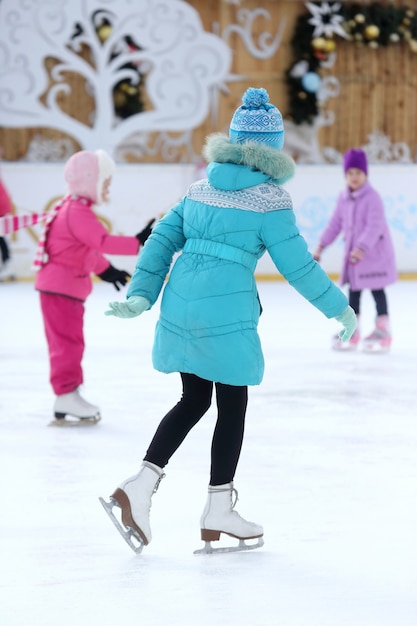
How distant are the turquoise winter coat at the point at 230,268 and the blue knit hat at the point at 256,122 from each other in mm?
39

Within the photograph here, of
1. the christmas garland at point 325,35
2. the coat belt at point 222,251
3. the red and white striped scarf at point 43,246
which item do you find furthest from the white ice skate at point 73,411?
the christmas garland at point 325,35

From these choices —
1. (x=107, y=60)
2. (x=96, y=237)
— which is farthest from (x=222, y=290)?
(x=107, y=60)

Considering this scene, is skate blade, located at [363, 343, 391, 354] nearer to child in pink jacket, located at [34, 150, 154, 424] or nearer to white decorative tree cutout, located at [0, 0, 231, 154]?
child in pink jacket, located at [34, 150, 154, 424]

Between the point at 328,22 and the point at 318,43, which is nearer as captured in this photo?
the point at 318,43

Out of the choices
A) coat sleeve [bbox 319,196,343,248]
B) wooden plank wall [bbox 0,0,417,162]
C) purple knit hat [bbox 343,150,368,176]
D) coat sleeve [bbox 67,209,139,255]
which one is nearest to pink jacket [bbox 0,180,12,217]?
wooden plank wall [bbox 0,0,417,162]

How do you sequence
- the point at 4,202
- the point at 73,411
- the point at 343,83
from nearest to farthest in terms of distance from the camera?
the point at 73,411
the point at 4,202
the point at 343,83

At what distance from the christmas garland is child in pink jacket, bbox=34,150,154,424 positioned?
7.96 metres

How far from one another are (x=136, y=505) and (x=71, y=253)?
161cm

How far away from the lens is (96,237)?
4.00 m

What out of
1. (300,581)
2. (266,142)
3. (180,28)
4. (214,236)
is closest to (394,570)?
(300,581)

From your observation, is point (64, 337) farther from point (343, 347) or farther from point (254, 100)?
point (343, 347)

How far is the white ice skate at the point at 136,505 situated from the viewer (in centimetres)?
268

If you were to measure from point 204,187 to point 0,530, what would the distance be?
38.0 inches

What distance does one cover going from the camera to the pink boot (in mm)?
6387
